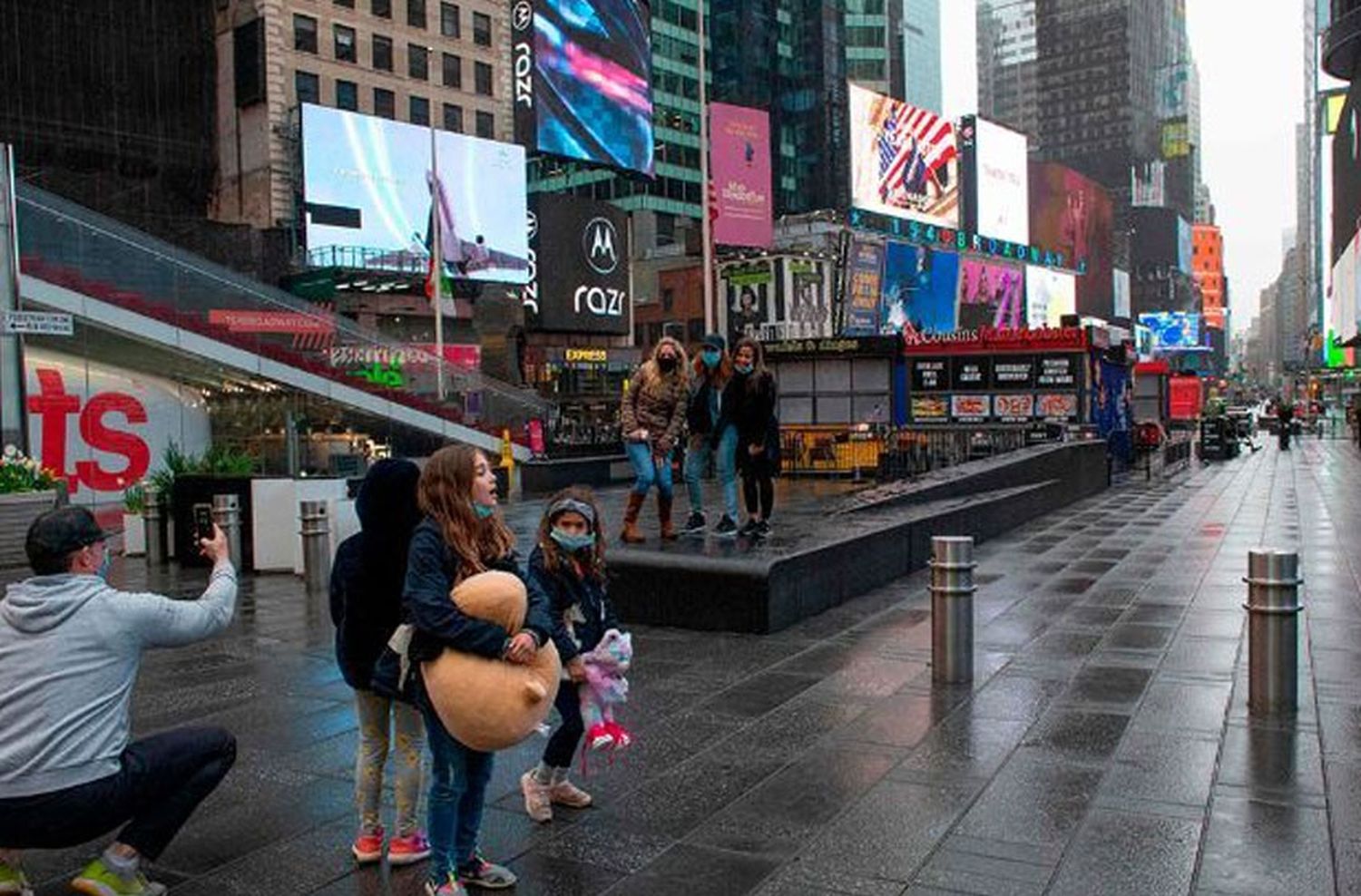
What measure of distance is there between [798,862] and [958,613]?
9.50 feet

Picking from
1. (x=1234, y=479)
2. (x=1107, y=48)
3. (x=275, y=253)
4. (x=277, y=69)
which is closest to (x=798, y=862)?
(x=1234, y=479)

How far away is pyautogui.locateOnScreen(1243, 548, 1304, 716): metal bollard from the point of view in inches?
246

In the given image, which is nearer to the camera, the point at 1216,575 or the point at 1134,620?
the point at 1134,620

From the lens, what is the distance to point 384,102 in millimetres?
58312

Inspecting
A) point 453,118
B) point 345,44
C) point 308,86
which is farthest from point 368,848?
point 453,118

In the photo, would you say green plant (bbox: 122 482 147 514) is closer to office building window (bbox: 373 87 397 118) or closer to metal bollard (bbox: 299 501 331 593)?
metal bollard (bbox: 299 501 331 593)

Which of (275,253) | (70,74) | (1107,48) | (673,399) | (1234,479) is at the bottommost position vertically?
(1234,479)

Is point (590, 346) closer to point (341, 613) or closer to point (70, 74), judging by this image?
point (70, 74)

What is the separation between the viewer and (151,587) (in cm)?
1206

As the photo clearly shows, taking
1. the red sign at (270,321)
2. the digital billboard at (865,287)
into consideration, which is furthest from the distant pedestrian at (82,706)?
the digital billboard at (865,287)

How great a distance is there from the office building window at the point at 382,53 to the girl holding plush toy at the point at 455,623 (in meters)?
58.8

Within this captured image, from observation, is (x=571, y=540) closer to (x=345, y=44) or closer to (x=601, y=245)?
(x=345, y=44)

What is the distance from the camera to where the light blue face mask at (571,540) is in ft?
15.6

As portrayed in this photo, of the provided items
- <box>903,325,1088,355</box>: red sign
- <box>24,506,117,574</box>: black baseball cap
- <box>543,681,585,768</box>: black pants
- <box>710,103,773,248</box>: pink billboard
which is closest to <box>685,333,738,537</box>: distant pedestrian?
<box>543,681,585,768</box>: black pants
